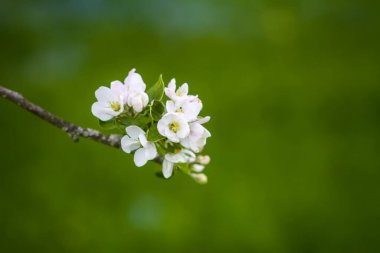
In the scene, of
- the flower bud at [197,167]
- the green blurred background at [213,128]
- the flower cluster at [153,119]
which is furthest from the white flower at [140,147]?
the green blurred background at [213,128]

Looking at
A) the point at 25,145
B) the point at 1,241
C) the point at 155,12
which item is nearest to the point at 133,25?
the point at 155,12

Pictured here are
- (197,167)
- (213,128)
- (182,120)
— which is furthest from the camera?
(213,128)

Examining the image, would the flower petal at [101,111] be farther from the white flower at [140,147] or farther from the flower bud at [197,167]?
→ the flower bud at [197,167]

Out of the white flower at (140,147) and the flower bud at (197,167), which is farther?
the flower bud at (197,167)

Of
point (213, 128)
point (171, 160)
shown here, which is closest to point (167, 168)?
point (171, 160)

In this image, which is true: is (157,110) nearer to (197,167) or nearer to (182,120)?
(182,120)

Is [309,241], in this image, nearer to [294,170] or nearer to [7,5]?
[294,170]
